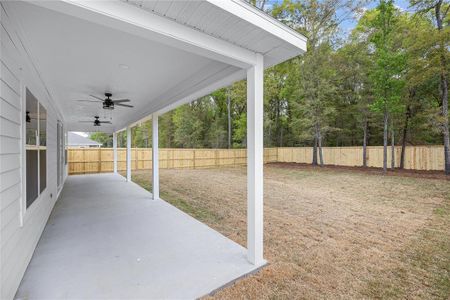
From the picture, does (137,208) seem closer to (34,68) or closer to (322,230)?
(34,68)

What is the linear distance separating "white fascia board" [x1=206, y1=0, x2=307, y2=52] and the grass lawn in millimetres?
2433

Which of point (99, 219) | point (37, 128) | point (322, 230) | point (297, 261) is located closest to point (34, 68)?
point (37, 128)

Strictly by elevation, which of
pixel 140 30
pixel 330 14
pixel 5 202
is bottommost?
pixel 5 202

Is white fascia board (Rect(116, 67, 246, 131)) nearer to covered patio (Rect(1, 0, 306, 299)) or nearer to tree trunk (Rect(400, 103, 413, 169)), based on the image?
covered patio (Rect(1, 0, 306, 299))

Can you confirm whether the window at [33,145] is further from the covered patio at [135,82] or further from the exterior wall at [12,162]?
the exterior wall at [12,162]

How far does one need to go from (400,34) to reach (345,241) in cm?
1167

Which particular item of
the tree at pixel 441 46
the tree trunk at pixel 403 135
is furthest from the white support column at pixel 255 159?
the tree trunk at pixel 403 135

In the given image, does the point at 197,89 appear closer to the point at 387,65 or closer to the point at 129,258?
the point at 129,258

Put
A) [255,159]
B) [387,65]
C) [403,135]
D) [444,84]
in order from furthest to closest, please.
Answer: [403,135] < [387,65] < [444,84] < [255,159]

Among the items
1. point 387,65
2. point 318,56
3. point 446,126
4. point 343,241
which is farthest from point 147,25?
point 318,56

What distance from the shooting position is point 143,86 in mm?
4262

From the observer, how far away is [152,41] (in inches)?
96.7

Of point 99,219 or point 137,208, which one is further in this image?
point 137,208

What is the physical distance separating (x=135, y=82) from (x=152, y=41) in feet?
5.80
